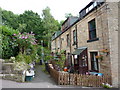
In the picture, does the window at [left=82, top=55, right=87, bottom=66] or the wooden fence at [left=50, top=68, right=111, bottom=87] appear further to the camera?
the window at [left=82, top=55, right=87, bottom=66]

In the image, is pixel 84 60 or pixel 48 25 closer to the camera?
pixel 84 60

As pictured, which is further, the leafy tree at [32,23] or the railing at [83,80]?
the leafy tree at [32,23]

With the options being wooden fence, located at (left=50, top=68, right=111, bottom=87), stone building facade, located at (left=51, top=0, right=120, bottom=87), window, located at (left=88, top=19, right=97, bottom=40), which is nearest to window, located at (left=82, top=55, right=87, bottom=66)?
stone building facade, located at (left=51, top=0, right=120, bottom=87)

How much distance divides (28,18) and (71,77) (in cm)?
3214

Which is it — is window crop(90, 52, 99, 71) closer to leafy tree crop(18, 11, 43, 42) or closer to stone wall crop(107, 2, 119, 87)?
stone wall crop(107, 2, 119, 87)

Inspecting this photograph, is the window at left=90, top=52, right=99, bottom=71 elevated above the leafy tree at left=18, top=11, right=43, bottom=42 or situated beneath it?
situated beneath

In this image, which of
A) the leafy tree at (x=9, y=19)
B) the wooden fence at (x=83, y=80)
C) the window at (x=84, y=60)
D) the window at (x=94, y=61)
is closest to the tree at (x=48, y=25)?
the leafy tree at (x=9, y=19)

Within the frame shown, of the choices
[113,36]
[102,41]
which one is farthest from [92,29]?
[113,36]

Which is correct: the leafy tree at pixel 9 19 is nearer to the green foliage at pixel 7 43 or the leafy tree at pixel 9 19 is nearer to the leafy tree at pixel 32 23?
the leafy tree at pixel 32 23

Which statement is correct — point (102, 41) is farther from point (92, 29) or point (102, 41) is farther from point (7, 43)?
point (7, 43)

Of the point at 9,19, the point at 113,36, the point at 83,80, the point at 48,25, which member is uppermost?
the point at 9,19

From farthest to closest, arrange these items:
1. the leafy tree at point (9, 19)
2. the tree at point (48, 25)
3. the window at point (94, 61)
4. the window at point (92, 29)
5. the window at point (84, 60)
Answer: the leafy tree at point (9, 19) < the tree at point (48, 25) < the window at point (84, 60) < the window at point (92, 29) < the window at point (94, 61)

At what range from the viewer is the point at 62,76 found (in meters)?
7.83

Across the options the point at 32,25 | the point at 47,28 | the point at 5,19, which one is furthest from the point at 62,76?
the point at 5,19
